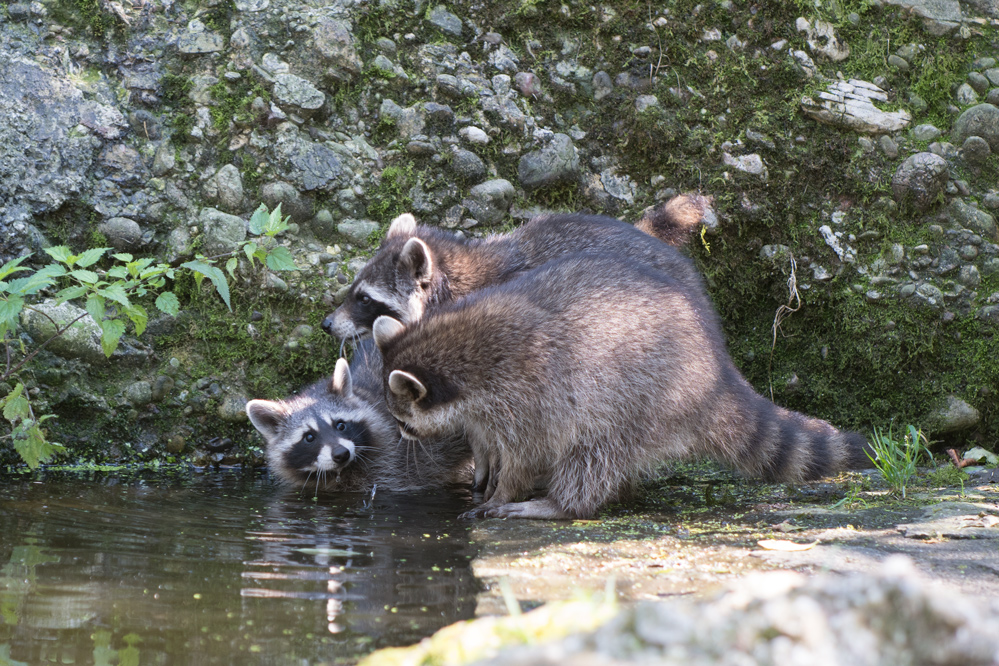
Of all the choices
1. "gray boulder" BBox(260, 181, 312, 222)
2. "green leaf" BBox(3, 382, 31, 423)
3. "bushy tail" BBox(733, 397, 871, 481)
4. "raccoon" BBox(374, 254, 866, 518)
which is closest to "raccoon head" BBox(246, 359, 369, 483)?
"raccoon" BBox(374, 254, 866, 518)

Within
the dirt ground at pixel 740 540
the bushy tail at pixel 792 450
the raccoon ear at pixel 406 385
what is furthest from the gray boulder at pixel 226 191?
the bushy tail at pixel 792 450

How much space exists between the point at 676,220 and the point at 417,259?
1717 mm

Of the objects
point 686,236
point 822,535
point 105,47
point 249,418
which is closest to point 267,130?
point 105,47

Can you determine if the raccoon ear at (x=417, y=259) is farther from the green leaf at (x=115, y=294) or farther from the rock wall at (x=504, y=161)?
the green leaf at (x=115, y=294)

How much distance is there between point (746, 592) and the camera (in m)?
1.54

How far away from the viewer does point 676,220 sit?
5668 mm

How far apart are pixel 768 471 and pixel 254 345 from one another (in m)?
3.26

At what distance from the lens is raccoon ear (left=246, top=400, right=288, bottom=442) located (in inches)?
204

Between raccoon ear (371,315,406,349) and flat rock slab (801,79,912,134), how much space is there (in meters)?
3.38

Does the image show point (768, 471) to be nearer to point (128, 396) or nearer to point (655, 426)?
point (655, 426)

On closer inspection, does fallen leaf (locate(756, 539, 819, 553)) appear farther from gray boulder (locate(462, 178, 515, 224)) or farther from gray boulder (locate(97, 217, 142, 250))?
gray boulder (locate(97, 217, 142, 250))

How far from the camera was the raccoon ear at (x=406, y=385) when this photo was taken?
4.25 metres

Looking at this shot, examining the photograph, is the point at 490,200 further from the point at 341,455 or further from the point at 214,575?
the point at 214,575

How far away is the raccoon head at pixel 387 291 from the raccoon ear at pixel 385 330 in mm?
853
